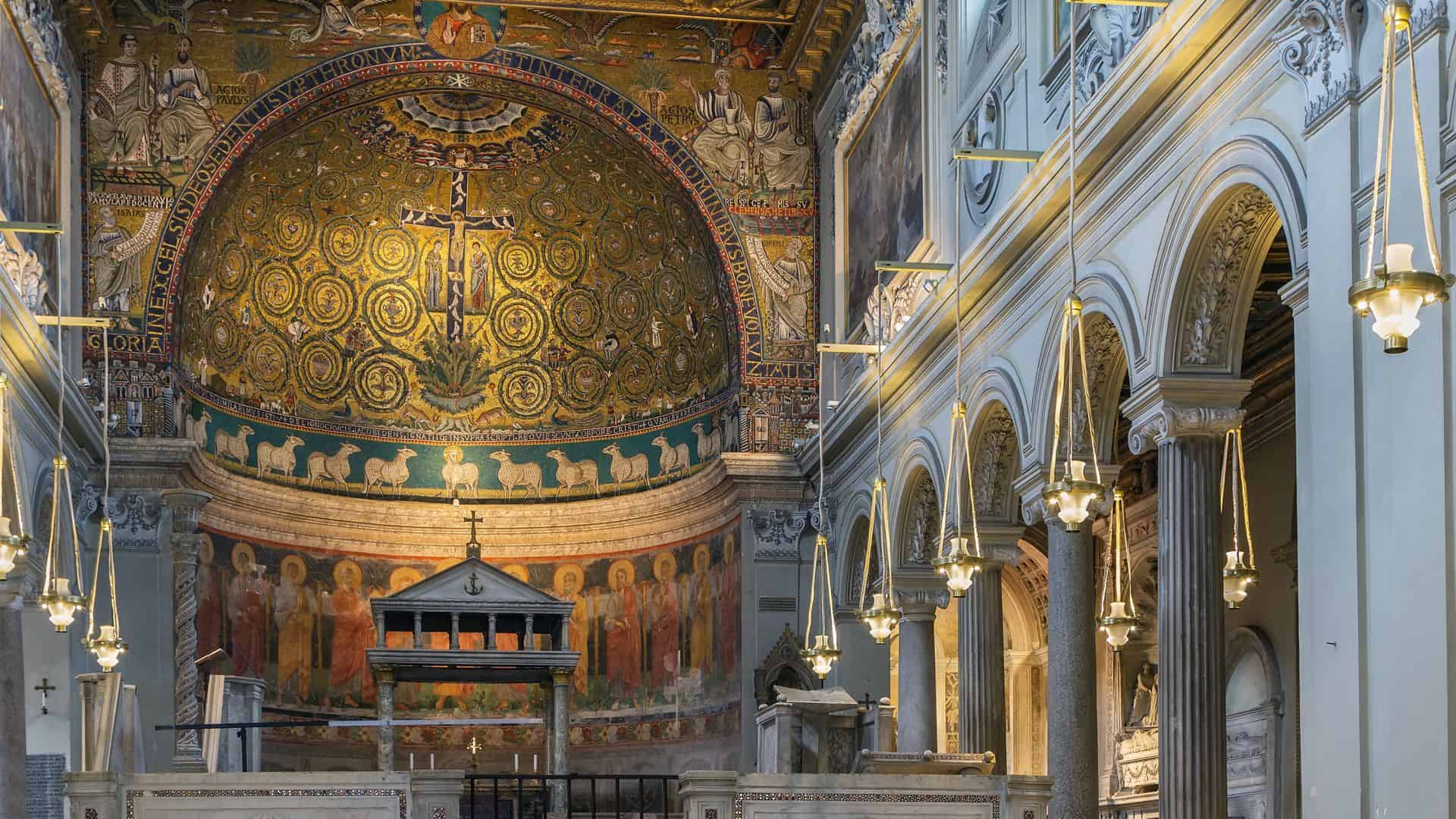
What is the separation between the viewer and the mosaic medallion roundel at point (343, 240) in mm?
31469

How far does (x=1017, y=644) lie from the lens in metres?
30.7

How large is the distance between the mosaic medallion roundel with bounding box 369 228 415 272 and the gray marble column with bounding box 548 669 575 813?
952cm

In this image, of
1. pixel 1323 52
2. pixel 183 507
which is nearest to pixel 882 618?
pixel 1323 52

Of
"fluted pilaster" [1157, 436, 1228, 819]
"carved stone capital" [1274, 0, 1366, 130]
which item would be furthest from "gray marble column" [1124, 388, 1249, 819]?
"carved stone capital" [1274, 0, 1366, 130]

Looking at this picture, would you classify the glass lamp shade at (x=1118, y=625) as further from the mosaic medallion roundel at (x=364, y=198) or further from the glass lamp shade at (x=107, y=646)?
the mosaic medallion roundel at (x=364, y=198)

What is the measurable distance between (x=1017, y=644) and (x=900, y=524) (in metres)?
6.83

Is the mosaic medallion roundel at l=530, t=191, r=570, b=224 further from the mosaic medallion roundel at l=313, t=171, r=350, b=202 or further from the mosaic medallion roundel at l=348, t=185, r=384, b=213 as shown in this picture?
the mosaic medallion roundel at l=313, t=171, r=350, b=202

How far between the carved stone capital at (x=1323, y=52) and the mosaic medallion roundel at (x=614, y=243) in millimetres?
Result: 19062

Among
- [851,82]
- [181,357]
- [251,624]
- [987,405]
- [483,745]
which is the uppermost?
[851,82]

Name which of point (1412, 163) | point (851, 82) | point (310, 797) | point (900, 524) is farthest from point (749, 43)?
point (1412, 163)

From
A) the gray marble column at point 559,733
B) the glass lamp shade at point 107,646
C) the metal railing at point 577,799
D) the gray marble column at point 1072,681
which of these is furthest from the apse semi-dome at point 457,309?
the gray marble column at point 1072,681

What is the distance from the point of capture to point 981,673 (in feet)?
69.4

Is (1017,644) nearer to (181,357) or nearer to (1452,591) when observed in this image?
(181,357)

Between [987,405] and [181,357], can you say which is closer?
[987,405]
